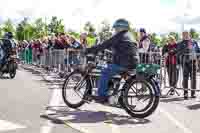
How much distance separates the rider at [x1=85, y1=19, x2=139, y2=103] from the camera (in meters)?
8.91

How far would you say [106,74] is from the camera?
29.4 feet

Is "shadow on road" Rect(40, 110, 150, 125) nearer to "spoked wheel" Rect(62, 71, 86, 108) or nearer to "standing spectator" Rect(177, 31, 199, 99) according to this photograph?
"spoked wheel" Rect(62, 71, 86, 108)

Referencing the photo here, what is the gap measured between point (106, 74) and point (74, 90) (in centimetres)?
90

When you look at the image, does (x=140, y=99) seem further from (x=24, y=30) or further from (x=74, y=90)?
(x=24, y=30)

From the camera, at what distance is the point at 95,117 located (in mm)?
8703

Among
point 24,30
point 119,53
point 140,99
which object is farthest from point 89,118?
point 24,30

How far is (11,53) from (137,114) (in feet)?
33.4

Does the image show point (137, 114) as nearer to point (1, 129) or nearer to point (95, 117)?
point (95, 117)

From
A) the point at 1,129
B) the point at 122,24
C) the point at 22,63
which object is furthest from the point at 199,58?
the point at 22,63

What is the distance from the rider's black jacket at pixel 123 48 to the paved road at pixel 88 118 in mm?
1034

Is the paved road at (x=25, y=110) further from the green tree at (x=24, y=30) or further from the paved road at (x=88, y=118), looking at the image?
the green tree at (x=24, y=30)

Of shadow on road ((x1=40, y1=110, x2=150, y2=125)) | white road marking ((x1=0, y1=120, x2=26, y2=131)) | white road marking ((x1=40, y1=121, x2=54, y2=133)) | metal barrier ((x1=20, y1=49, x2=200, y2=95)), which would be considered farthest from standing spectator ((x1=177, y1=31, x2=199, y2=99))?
white road marking ((x1=0, y1=120, x2=26, y2=131))

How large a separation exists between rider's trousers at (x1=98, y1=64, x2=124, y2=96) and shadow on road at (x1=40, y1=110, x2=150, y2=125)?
18.1 inches

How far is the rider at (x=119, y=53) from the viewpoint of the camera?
891 cm
